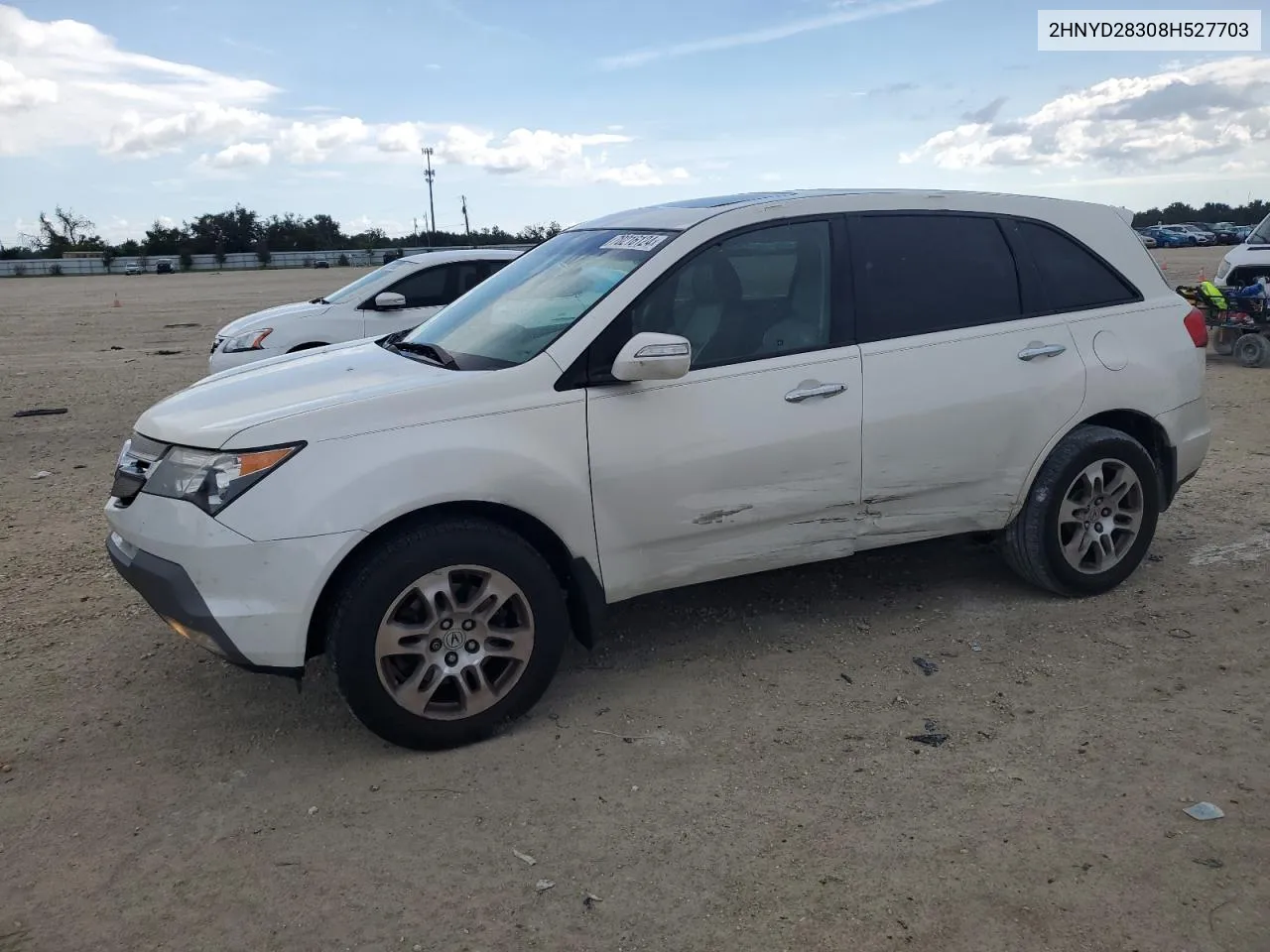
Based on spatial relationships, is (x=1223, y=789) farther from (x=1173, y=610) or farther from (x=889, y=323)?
(x=889, y=323)

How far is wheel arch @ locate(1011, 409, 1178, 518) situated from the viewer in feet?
15.3

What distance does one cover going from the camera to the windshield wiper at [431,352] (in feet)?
13.2

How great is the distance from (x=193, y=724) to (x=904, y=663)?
2.78 metres

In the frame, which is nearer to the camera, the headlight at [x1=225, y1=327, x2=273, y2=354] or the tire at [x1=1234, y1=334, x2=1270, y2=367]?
the headlight at [x1=225, y1=327, x2=273, y2=354]

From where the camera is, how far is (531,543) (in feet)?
12.6

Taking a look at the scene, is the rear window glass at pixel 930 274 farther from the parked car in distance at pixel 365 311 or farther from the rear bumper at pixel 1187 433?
the parked car in distance at pixel 365 311

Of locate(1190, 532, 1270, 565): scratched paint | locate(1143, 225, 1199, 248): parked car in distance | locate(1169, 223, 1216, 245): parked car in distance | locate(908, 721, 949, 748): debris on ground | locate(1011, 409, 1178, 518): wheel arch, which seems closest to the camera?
locate(908, 721, 949, 748): debris on ground

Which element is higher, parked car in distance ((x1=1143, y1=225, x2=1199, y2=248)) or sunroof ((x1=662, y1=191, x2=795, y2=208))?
parked car in distance ((x1=1143, y1=225, x2=1199, y2=248))

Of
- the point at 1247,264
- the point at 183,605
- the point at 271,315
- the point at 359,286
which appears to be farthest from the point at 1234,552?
the point at 1247,264

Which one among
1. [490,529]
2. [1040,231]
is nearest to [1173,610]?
[1040,231]

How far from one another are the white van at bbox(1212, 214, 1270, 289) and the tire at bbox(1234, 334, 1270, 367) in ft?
2.50

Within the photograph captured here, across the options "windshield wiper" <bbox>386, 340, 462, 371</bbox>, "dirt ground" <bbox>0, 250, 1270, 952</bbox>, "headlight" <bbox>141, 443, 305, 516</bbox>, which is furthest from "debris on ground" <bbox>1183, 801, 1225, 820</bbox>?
"headlight" <bbox>141, 443, 305, 516</bbox>

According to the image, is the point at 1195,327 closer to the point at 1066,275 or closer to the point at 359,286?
the point at 1066,275

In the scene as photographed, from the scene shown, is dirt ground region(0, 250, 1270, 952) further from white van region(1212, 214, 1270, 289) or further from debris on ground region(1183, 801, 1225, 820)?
white van region(1212, 214, 1270, 289)
